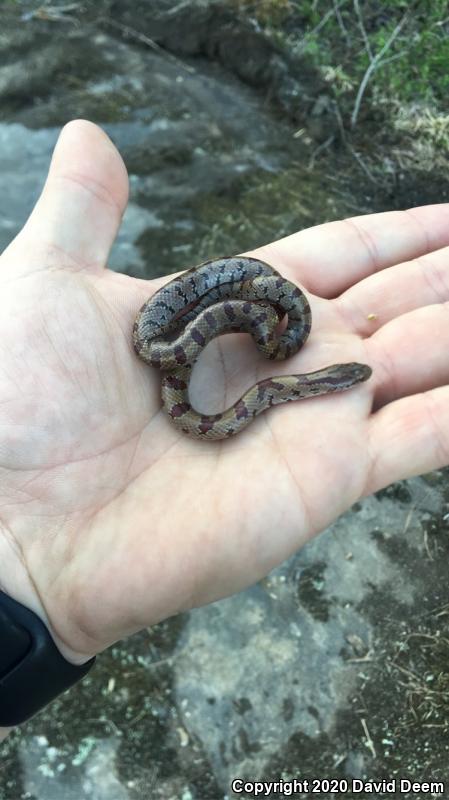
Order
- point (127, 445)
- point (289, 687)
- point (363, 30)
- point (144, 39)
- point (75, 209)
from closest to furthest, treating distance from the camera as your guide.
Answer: point (127, 445)
point (75, 209)
point (289, 687)
point (363, 30)
point (144, 39)

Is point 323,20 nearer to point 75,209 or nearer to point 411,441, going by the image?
point 75,209

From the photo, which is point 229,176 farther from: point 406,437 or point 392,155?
point 406,437

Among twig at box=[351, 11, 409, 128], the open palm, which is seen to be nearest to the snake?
the open palm

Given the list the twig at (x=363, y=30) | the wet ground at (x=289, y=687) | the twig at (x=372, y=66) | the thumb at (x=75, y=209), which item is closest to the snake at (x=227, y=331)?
the thumb at (x=75, y=209)

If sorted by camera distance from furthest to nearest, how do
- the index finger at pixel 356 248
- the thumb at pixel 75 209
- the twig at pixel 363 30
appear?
the twig at pixel 363 30
the index finger at pixel 356 248
the thumb at pixel 75 209

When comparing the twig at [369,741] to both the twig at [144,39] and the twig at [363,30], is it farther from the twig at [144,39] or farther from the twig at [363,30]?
the twig at [144,39]

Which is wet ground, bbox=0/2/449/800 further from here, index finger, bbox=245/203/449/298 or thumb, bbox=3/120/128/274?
thumb, bbox=3/120/128/274

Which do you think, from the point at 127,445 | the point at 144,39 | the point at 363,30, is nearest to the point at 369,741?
the point at 127,445
